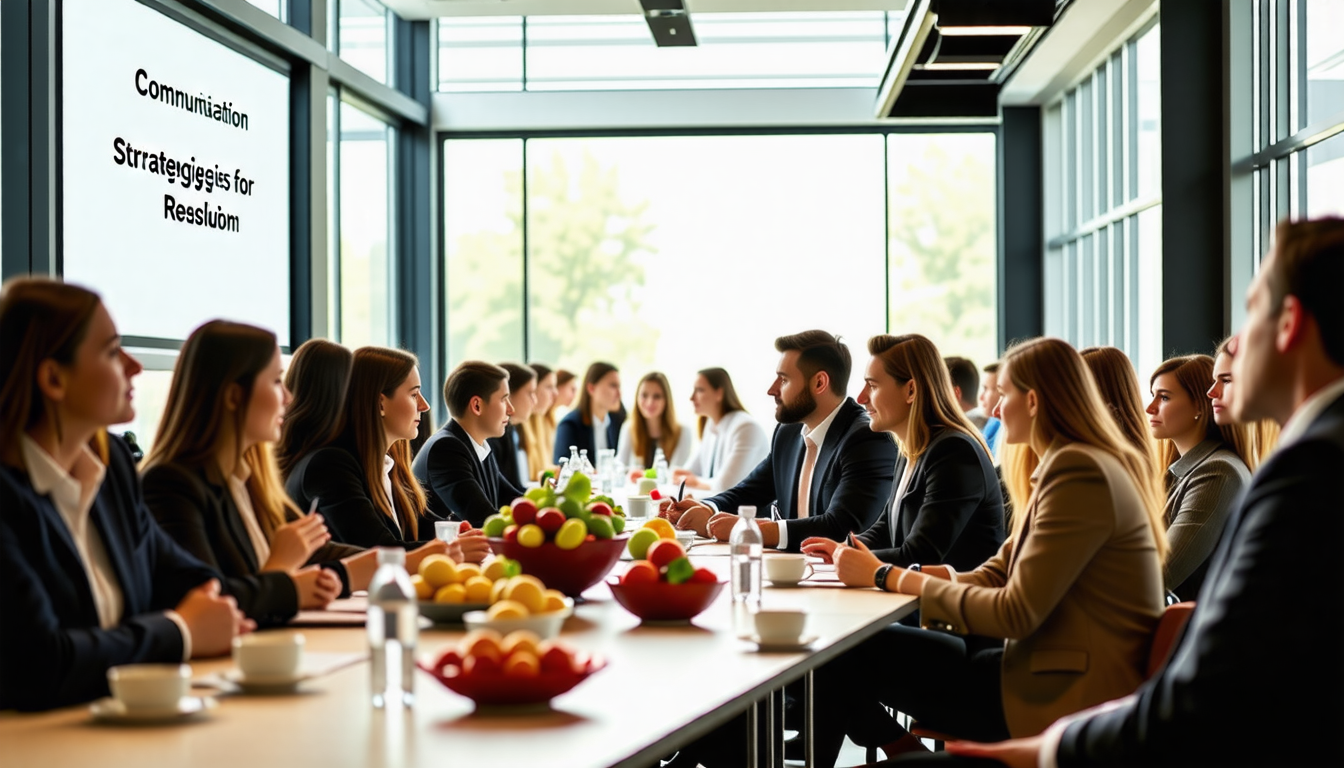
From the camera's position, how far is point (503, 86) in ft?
34.8

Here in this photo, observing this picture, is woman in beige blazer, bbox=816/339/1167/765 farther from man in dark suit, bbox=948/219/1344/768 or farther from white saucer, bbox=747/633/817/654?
man in dark suit, bbox=948/219/1344/768

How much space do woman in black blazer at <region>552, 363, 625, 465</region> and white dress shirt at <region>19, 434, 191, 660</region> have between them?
22.9ft

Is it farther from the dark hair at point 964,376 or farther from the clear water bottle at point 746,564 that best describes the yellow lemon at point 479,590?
the dark hair at point 964,376

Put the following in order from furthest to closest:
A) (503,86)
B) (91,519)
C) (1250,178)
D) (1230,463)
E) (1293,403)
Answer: (503,86), (1250,178), (1230,463), (91,519), (1293,403)

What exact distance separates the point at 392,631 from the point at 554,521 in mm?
1011

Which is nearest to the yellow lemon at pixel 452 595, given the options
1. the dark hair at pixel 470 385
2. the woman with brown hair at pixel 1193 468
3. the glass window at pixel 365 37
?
the woman with brown hair at pixel 1193 468

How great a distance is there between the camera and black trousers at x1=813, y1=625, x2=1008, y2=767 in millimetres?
3086

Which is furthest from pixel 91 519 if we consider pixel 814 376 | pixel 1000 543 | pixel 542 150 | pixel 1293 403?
pixel 542 150

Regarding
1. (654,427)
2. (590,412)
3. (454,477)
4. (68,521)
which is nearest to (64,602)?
(68,521)

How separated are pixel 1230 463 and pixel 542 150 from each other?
7.74m

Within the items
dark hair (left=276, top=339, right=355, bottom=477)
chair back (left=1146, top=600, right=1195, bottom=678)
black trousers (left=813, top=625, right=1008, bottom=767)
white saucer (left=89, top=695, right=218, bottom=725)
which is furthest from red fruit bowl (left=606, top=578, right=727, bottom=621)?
dark hair (left=276, top=339, right=355, bottom=477)

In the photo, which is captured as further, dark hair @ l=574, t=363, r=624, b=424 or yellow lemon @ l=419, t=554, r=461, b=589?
dark hair @ l=574, t=363, r=624, b=424

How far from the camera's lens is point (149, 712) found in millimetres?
1774

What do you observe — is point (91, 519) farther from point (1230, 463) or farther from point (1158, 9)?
point (1158, 9)
